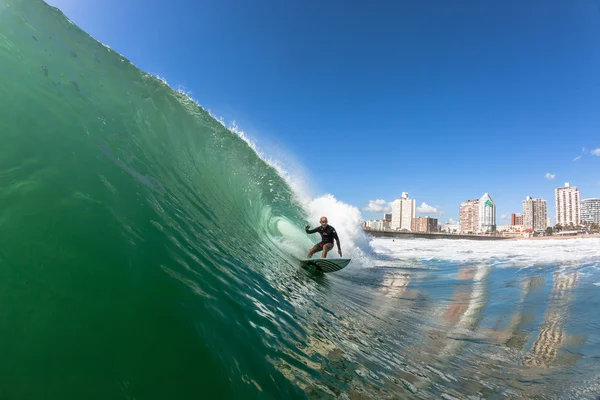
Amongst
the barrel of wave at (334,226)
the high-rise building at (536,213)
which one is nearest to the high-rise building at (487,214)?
the high-rise building at (536,213)

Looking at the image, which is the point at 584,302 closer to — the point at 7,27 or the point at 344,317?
the point at 344,317

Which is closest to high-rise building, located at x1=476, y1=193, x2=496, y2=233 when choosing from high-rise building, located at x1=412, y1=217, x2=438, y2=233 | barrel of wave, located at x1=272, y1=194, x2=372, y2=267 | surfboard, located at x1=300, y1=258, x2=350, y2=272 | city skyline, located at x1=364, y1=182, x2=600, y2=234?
city skyline, located at x1=364, y1=182, x2=600, y2=234

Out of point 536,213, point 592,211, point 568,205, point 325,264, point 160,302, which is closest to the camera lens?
point 160,302

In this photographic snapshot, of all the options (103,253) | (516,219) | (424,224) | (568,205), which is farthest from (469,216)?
(103,253)

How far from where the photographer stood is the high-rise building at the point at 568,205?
113938 mm

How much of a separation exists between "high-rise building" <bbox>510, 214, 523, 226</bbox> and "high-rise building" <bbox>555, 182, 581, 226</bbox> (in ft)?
57.5

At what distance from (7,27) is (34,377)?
5472 millimetres

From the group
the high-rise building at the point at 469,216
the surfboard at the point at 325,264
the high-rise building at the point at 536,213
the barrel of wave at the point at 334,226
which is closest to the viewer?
the surfboard at the point at 325,264

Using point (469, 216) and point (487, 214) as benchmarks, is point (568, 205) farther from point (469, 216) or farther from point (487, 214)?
point (469, 216)

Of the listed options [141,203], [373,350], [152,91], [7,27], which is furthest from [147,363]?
[152,91]

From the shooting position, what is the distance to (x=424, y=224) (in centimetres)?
12044

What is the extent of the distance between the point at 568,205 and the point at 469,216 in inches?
1345

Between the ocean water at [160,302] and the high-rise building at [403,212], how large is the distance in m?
127

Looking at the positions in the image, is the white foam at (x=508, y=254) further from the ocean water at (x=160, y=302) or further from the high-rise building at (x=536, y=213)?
the high-rise building at (x=536, y=213)
